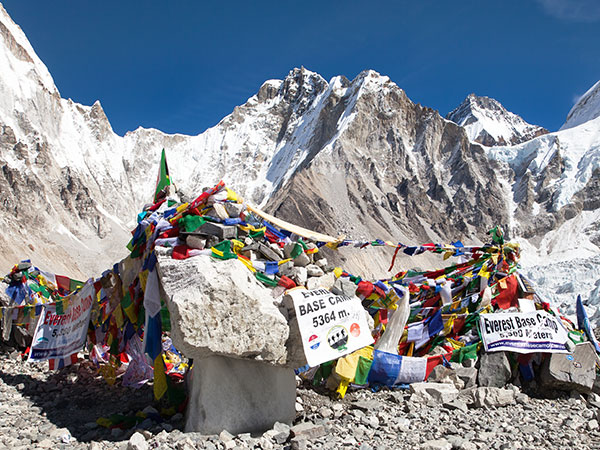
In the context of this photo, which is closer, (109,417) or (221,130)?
(109,417)

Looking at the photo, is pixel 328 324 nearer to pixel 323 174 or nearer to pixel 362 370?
pixel 362 370

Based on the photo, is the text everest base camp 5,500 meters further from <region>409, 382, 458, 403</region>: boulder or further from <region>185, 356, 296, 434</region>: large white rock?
<region>409, 382, 458, 403</region>: boulder

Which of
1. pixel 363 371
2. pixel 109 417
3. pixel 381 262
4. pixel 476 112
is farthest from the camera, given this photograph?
pixel 476 112

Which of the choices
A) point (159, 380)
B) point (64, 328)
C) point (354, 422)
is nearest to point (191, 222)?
point (159, 380)

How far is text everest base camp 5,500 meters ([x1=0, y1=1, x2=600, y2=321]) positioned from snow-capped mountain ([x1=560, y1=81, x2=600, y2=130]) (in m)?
3.53

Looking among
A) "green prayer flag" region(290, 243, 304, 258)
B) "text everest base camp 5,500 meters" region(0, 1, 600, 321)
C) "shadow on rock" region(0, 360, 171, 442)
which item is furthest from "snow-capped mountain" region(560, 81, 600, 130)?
"shadow on rock" region(0, 360, 171, 442)

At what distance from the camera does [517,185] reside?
307 feet

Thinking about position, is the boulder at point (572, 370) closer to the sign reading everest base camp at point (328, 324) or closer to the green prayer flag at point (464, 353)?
the green prayer flag at point (464, 353)

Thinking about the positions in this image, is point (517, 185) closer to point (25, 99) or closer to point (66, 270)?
point (66, 270)

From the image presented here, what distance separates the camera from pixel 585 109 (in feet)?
414

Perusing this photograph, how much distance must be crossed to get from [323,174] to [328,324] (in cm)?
7112

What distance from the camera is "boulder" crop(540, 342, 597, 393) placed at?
7.65m

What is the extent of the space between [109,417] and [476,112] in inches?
6156

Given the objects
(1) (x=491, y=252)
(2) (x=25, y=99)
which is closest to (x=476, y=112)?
(2) (x=25, y=99)
